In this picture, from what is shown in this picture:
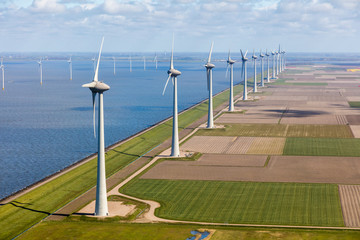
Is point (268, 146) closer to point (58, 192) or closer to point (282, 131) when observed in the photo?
point (282, 131)

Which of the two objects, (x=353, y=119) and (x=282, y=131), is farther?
(x=353, y=119)

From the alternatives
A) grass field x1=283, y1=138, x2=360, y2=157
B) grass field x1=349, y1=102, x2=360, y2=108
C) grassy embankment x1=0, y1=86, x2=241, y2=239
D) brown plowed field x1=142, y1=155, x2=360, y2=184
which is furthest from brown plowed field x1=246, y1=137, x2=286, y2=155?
grass field x1=349, y1=102, x2=360, y2=108

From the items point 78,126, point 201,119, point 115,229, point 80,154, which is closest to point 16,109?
point 78,126

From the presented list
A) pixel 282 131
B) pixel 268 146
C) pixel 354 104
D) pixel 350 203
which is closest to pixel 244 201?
pixel 350 203

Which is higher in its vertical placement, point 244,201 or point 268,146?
point 268,146

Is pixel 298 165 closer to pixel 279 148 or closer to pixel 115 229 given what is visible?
pixel 279 148

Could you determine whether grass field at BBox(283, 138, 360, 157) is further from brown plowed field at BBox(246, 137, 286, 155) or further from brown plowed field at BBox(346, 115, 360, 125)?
brown plowed field at BBox(346, 115, 360, 125)

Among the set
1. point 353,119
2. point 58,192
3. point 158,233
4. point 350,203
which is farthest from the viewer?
point 353,119
